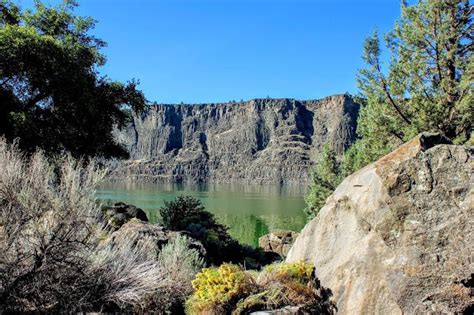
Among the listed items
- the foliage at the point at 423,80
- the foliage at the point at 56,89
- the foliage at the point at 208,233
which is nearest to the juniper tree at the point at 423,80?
the foliage at the point at 423,80

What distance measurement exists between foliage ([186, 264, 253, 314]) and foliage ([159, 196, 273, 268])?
5380 millimetres

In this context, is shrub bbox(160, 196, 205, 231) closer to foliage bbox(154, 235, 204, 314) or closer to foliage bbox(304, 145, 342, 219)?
foliage bbox(154, 235, 204, 314)

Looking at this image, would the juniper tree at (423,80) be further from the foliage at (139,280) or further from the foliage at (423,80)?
the foliage at (139,280)

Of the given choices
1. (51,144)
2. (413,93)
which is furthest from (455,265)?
(51,144)

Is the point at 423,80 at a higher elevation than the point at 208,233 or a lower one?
higher

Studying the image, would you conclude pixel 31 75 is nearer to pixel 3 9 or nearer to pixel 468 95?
pixel 3 9

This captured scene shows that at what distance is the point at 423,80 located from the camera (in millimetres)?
17250

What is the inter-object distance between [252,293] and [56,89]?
13.1 m

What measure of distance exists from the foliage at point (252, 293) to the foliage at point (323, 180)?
2146 centimetres

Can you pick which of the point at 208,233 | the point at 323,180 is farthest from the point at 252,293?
the point at 323,180

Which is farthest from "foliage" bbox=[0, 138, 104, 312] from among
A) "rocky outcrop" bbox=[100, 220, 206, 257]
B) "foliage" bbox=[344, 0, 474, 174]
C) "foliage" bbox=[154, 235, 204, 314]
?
"foliage" bbox=[344, 0, 474, 174]

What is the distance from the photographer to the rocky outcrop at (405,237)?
6.15 m

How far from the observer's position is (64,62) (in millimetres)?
16359

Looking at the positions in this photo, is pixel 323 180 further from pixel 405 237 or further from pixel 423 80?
pixel 405 237
